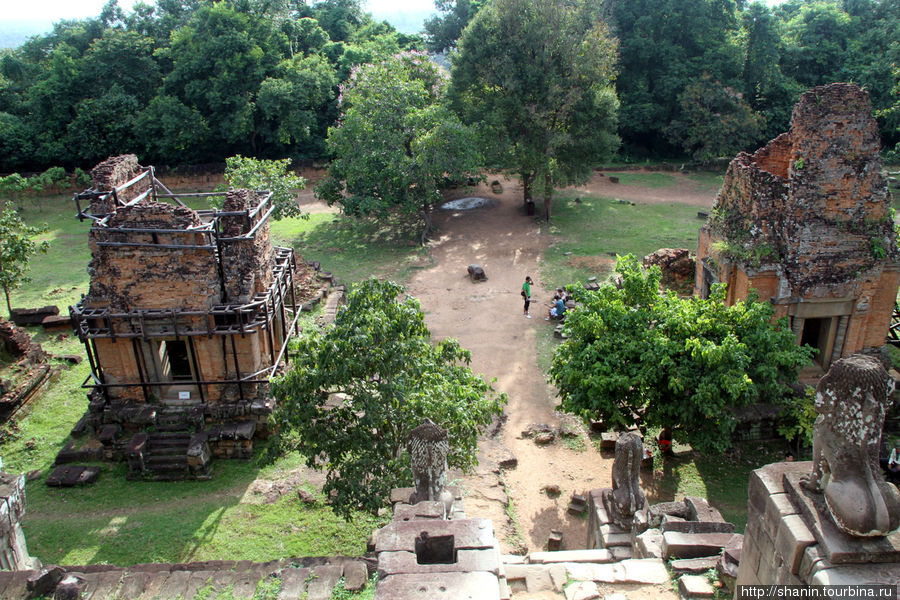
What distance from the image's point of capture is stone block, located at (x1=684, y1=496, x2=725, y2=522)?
10961mm

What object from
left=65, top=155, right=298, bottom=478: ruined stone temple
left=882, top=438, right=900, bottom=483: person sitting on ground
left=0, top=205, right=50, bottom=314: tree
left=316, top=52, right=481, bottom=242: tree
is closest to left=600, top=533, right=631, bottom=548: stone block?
left=882, top=438, right=900, bottom=483: person sitting on ground

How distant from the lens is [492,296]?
24.3 metres

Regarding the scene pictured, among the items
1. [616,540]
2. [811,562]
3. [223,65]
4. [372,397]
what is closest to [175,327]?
[372,397]

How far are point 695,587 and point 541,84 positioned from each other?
2512 centimetres

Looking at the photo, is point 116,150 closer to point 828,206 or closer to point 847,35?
point 828,206

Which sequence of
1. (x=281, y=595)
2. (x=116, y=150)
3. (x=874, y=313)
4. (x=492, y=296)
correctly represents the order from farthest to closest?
(x=116, y=150) → (x=492, y=296) → (x=874, y=313) → (x=281, y=595)

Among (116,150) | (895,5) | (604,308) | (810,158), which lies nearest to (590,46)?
(810,158)

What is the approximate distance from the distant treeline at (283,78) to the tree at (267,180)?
1235 cm

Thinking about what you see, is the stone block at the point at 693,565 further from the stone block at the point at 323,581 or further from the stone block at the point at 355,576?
the stone block at the point at 323,581

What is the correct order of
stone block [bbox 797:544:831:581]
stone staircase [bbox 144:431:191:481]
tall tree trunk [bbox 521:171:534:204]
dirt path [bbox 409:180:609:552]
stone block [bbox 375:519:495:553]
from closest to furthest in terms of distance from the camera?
stone block [bbox 797:544:831:581] < stone block [bbox 375:519:495:553] < dirt path [bbox 409:180:609:552] < stone staircase [bbox 144:431:191:481] < tall tree trunk [bbox 521:171:534:204]

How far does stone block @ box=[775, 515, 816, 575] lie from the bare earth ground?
2573 mm

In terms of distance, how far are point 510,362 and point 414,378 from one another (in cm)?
879

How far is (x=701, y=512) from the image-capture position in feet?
36.2

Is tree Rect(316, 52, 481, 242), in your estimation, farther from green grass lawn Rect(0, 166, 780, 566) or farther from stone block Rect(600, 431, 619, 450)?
stone block Rect(600, 431, 619, 450)
